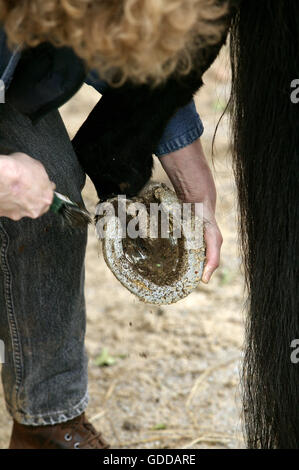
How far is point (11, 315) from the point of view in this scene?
1.15m

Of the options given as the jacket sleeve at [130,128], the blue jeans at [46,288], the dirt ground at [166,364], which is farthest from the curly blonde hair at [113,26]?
the dirt ground at [166,364]

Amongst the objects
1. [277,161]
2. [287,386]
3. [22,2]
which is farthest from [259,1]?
[287,386]

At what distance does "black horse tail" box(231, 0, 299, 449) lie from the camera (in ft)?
3.03

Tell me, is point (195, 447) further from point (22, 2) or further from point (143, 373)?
point (22, 2)

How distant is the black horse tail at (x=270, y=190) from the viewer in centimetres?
92

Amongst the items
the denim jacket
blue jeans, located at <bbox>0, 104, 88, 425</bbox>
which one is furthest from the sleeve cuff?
blue jeans, located at <bbox>0, 104, 88, 425</bbox>

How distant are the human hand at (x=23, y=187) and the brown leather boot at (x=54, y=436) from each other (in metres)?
0.49

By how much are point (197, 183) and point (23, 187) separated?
1.10 ft

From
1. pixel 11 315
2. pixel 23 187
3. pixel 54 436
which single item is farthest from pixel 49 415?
pixel 23 187

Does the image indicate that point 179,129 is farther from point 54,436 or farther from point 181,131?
point 54,436

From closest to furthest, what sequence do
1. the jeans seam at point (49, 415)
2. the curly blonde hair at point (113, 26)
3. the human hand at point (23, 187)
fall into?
the curly blonde hair at point (113, 26)
the human hand at point (23, 187)
the jeans seam at point (49, 415)

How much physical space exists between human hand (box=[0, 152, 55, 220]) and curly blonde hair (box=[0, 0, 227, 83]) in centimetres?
17

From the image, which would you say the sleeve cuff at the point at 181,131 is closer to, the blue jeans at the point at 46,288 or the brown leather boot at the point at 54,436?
the blue jeans at the point at 46,288
